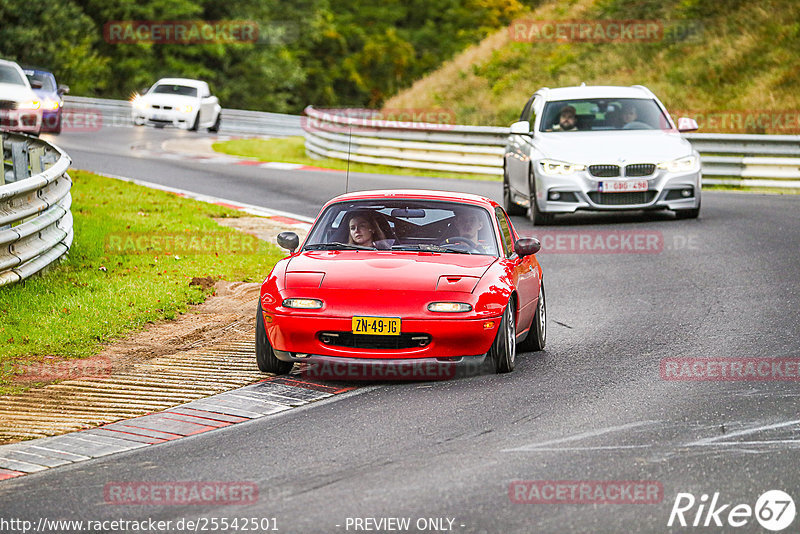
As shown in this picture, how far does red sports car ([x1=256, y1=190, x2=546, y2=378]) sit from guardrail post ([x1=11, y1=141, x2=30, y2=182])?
24.0 feet

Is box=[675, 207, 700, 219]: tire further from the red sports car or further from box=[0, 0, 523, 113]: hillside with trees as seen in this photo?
box=[0, 0, 523, 113]: hillside with trees

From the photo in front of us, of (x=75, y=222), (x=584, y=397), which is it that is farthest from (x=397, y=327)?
(x=75, y=222)

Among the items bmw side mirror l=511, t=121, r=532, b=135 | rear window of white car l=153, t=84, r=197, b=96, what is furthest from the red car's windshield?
rear window of white car l=153, t=84, r=197, b=96

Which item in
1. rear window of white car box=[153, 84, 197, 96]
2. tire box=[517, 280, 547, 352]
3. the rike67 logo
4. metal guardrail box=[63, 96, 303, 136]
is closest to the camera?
the rike67 logo

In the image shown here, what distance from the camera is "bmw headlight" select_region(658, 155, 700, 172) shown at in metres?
17.1

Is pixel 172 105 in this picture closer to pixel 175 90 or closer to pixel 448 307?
pixel 175 90

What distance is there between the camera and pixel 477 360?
8781 mm

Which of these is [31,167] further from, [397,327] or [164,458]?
[164,458]

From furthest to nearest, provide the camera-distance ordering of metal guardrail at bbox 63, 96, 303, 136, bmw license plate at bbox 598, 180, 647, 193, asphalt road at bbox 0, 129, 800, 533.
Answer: metal guardrail at bbox 63, 96, 303, 136 < bmw license plate at bbox 598, 180, 647, 193 < asphalt road at bbox 0, 129, 800, 533

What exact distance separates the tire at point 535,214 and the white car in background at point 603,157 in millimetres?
14

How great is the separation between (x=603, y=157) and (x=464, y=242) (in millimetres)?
7500

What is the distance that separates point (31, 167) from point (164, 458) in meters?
10.5

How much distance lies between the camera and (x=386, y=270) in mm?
8984

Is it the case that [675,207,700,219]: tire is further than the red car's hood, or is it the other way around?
[675,207,700,219]: tire
